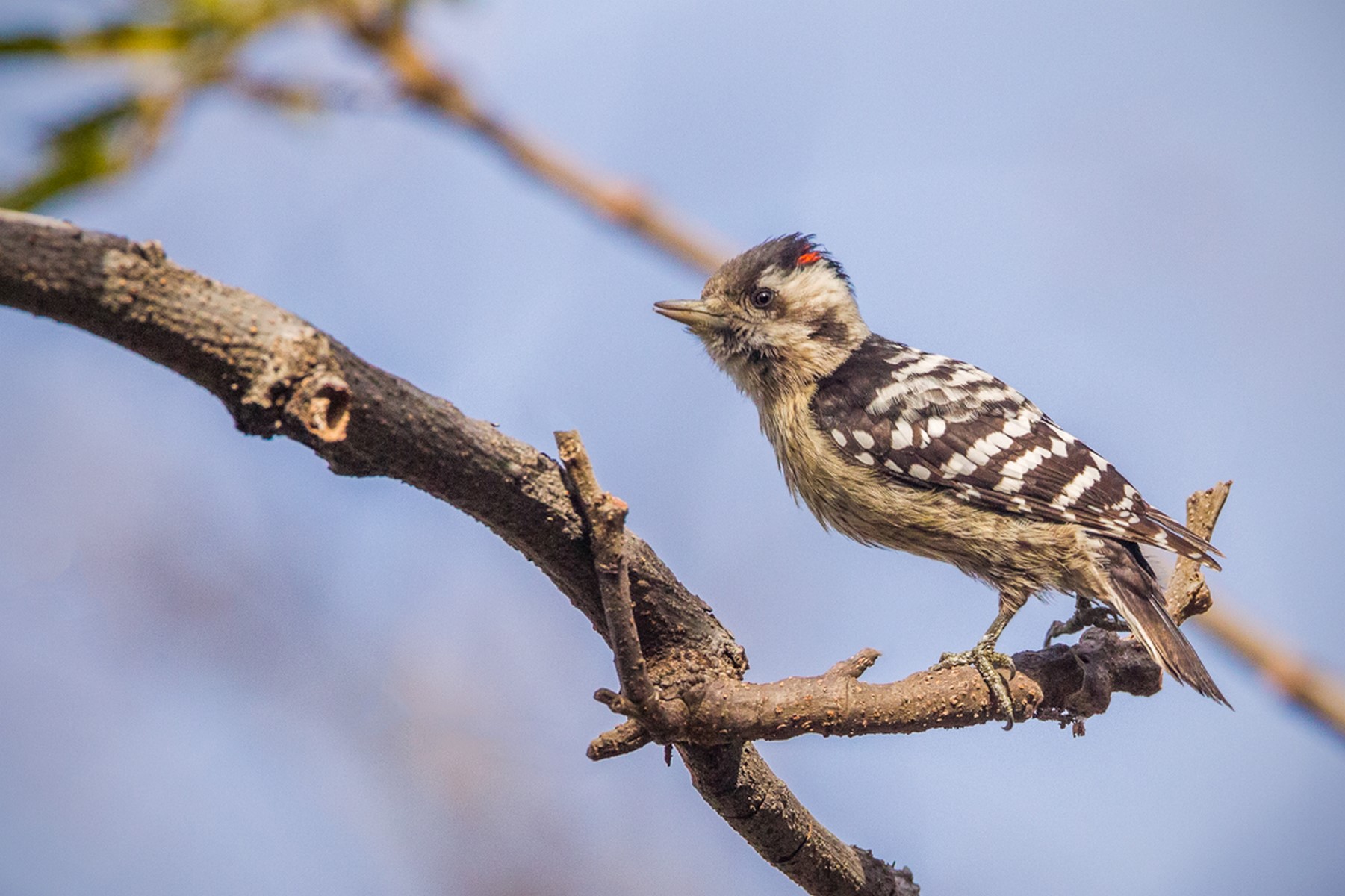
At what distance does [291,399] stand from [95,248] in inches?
15.4

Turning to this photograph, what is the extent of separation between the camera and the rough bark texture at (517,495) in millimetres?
1901

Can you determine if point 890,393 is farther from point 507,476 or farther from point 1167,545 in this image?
point 507,476

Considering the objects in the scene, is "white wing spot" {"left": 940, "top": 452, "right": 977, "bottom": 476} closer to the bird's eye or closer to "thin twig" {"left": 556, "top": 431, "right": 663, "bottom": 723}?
the bird's eye

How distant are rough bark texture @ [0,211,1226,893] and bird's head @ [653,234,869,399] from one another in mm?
1617

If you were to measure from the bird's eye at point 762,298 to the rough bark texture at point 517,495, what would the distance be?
6.17ft

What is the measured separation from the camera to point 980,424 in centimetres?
430

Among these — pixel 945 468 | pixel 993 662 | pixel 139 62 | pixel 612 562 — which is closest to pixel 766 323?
pixel 945 468

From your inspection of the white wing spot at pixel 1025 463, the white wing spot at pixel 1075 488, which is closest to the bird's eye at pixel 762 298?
the white wing spot at pixel 1025 463

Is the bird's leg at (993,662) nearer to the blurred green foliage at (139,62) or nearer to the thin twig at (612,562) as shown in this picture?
the thin twig at (612,562)

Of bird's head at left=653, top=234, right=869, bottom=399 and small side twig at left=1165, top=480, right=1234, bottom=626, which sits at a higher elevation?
bird's head at left=653, top=234, right=869, bottom=399

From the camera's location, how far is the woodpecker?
393cm

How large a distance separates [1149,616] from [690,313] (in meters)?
2.07

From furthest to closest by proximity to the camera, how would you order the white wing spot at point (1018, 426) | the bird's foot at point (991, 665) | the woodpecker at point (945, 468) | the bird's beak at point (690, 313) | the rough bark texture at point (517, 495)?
the bird's beak at point (690, 313) → the white wing spot at point (1018, 426) → the woodpecker at point (945, 468) → the bird's foot at point (991, 665) → the rough bark texture at point (517, 495)

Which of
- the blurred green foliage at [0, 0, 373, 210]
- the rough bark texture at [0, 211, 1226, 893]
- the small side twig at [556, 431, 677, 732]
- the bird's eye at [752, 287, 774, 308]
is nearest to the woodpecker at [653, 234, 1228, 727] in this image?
the bird's eye at [752, 287, 774, 308]
